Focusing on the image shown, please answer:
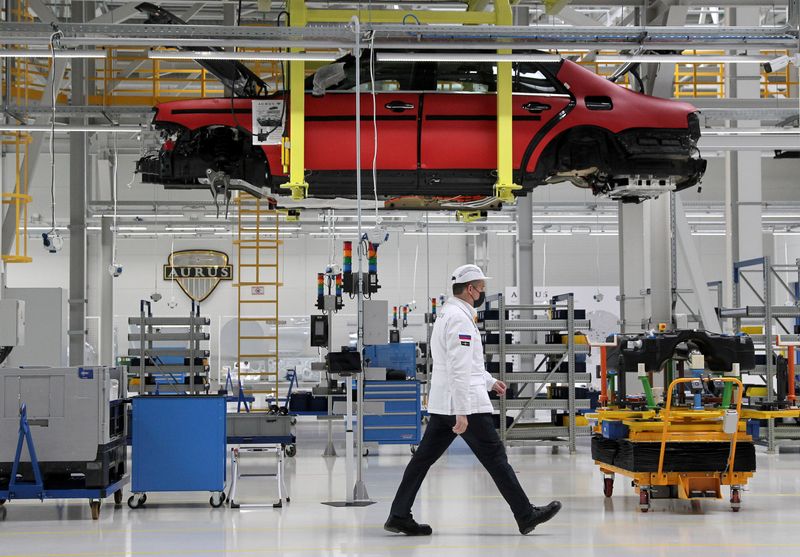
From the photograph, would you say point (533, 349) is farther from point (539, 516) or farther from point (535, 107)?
point (539, 516)

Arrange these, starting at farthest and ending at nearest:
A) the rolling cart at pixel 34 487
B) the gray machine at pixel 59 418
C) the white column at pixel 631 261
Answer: the white column at pixel 631 261 < the gray machine at pixel 59 418 < the rolling cart at pixel 34 487

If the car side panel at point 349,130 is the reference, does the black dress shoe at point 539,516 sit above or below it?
below

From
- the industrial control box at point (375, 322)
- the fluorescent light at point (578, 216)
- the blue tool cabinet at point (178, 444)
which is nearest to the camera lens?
the blue tool cabinet at point (178, 444)

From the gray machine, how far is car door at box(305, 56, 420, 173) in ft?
7.81

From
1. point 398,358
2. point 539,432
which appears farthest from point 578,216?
point 398,358

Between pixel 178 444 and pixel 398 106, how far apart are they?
2985mm

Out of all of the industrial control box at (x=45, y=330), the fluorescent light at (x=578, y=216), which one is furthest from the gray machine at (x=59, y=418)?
the fluorescent light at (x=578, y=216)

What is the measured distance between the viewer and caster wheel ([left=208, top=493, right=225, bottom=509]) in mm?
7004

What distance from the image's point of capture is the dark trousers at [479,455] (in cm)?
549

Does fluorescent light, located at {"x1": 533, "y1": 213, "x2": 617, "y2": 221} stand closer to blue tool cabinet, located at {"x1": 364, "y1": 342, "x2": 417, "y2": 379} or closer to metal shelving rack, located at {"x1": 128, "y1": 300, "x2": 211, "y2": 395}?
metal shelving rack, located at {"x1": 128, "y1": 300, "x2": 211, "y2": 395}

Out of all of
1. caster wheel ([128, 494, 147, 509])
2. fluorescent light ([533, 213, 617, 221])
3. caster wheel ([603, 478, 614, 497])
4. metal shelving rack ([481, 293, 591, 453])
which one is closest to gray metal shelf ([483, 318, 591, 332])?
metal shelving rack ([481, 293, 591, 453])

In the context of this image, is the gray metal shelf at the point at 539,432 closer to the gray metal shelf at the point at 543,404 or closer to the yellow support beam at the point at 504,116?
the gray metal shelf at the point at 543,404

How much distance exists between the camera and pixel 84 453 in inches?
260

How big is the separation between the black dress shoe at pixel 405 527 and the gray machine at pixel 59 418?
6.89ft
